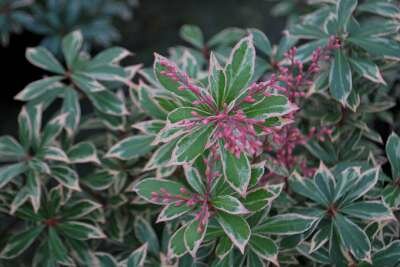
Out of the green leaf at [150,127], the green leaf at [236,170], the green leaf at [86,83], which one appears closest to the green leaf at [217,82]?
the green leaf at [236,170]

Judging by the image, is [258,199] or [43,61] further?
[43,61]

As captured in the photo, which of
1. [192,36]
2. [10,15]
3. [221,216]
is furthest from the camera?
[10,15]

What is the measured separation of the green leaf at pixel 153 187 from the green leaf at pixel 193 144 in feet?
0.69

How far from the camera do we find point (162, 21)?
3.92 m

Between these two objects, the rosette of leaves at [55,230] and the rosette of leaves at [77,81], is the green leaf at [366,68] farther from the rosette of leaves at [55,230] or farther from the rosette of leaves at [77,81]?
the rosette of leaves at [55,230]

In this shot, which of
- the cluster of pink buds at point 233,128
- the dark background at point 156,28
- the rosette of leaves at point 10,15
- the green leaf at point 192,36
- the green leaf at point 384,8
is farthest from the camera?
the dark background at point 156,28

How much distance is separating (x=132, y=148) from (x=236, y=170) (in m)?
0.51

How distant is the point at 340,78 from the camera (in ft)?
4.98

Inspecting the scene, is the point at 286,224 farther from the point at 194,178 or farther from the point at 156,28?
the point at 156,28

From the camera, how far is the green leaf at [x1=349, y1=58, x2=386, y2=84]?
59.1 inches

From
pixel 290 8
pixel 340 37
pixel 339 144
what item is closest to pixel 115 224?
pixel 339 144

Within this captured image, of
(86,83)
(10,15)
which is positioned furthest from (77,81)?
(10,15)

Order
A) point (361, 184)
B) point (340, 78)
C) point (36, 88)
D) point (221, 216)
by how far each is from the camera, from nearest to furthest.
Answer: point (221, 216) < point (361, 184) < point (340, 78) < point (36, 88)

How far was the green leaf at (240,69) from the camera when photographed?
1.25m
